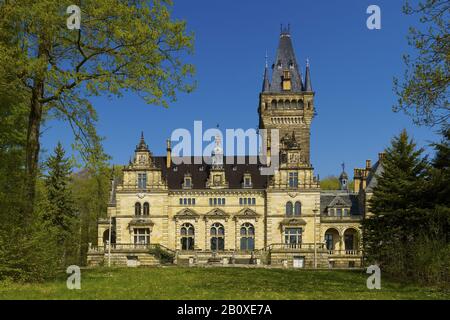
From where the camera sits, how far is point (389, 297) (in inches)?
487

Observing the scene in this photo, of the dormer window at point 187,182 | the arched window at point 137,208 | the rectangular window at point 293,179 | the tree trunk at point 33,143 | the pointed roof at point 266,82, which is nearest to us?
the tree trunk at point 33,143

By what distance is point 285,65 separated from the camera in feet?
216

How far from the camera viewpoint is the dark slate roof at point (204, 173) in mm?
52125

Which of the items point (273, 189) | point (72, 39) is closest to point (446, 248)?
point (72, 39)

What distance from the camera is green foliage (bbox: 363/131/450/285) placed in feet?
69.8

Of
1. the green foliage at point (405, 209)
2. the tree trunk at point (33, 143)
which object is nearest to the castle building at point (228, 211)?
the green foliage at point (405, 209)

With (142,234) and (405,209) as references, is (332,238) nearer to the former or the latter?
(142,234)

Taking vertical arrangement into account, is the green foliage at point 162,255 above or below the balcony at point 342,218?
below

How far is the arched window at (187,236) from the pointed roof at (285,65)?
870 inches

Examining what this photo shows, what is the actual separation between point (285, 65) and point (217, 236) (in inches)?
1034

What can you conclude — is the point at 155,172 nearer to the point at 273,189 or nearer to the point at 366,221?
the point at 273,189

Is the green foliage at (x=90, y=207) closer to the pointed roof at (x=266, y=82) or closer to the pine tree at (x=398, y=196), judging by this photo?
the pointed roof at (x=266, y=82)

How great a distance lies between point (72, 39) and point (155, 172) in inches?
1423

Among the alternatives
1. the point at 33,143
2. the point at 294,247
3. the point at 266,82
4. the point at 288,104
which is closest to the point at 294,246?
the point at 294,247
